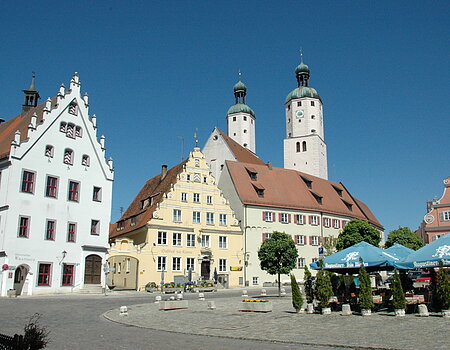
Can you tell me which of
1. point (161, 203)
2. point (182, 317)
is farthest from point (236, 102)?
point (182, 317)

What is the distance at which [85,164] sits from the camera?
143 feet

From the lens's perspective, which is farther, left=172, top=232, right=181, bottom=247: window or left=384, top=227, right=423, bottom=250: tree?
left=384, top=227, right=423, bottom=250: tree

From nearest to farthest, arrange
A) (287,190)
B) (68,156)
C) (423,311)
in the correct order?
(423,311) < (68,156) < (287,190)

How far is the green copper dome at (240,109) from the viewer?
101938mm

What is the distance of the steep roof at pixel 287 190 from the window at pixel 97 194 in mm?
16914

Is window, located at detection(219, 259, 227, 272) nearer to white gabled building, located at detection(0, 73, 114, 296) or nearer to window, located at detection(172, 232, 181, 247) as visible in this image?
window, located at detection(172, 232, 181, 247)

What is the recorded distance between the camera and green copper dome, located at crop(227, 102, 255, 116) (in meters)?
102

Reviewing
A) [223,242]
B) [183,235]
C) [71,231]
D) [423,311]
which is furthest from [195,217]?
[423,311]

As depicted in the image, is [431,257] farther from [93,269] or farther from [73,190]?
[73,190]

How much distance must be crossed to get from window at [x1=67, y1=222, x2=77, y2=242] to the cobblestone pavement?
63.3 ft

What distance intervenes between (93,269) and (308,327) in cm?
2916

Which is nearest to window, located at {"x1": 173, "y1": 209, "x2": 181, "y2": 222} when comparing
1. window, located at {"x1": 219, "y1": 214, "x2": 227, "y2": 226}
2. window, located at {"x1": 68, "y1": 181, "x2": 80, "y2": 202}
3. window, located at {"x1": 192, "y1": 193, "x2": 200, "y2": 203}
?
window, located at {"x1": 192, "y1": 193, "x2": 200, "y2": 203}

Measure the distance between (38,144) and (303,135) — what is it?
58.3 m

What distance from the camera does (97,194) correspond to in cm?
4409
